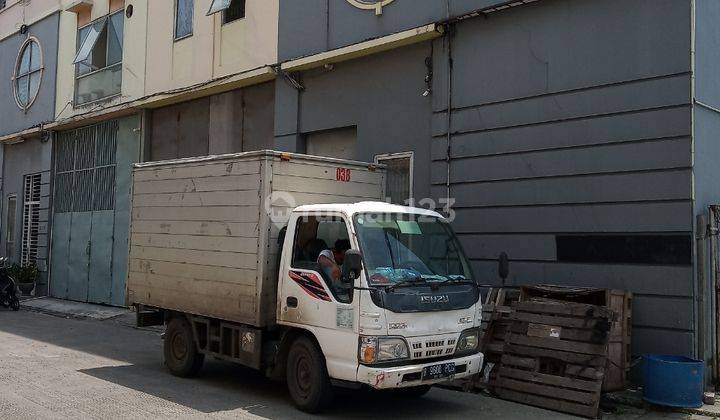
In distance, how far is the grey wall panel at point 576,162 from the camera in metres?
8.21

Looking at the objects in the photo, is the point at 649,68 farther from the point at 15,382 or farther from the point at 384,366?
the point at 15,382

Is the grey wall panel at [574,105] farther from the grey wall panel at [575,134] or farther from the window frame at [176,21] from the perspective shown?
the window frame at [176,21]

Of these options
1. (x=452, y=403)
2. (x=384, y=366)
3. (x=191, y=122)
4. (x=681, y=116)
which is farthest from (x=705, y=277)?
(x=191, y=122)

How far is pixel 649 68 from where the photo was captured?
8.44 metres

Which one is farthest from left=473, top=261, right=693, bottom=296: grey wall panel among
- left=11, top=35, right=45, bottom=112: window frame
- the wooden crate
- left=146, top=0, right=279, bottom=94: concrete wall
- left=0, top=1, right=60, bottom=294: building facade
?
left=11, top=35, right=45, bottom=112: window frame

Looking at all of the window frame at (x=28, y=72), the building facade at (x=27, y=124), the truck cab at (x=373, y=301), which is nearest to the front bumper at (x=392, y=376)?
the truck cab at (x=373, y=301)

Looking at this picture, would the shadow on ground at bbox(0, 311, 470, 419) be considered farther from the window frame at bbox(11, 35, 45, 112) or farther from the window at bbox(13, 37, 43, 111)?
the window at bbox(13, 37, 43, 111)

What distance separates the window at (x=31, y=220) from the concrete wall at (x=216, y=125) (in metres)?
6.66

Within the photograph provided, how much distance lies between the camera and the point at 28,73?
869 inches

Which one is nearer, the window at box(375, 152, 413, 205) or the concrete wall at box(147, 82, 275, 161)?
the window at box(375, 152, 413, 205)

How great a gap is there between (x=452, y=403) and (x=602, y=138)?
4.03m

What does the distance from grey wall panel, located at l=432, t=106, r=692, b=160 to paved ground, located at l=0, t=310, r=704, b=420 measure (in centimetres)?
345

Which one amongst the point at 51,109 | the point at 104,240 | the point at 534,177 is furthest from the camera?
the point at 51,109

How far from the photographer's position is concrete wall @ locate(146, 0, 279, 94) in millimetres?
13859
